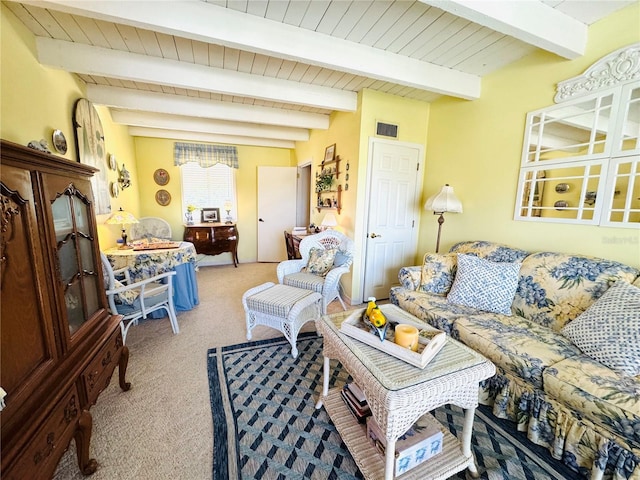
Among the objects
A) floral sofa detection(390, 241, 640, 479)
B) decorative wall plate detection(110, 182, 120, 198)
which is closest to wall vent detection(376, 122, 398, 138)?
floral sofa detection(390, 241, 640, 479)

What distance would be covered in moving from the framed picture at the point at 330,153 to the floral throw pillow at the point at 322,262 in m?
1.39

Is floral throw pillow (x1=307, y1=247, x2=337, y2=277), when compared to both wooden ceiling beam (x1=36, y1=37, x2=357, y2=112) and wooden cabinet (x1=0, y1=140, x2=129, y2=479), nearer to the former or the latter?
wooden ceiling beam (x1=36, y1=37, x2=357, y2=112)

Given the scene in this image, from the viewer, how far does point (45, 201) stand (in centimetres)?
99

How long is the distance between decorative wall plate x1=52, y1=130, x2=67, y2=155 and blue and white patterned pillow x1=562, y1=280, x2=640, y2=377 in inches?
150

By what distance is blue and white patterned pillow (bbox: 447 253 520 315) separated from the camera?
188 cm

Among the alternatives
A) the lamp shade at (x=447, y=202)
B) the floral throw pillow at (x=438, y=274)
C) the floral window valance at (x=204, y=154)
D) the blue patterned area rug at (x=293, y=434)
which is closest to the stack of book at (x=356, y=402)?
the blue patterned area rug at (x=293, y=434)

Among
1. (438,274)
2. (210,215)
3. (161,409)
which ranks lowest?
(161,409)

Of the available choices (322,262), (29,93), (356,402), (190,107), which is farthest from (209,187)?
(356,402)

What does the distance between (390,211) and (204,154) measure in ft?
11.5

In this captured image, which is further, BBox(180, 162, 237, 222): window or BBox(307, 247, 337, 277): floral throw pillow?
BBox(180, 162, 237, 222): window

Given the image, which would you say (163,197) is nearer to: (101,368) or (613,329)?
(101,368)

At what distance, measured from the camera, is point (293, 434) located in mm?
1367

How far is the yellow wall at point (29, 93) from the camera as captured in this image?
154 cm

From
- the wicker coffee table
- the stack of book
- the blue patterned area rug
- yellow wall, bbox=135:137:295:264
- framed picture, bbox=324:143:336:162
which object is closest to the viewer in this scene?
the wicker coffee table
